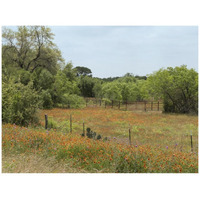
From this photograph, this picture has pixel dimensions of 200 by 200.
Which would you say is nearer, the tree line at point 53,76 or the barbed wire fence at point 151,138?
the barbed wire fence at point 151,138

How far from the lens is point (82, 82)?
53750 millimetres

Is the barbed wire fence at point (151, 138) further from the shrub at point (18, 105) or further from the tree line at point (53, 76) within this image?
the tree line at point (53, 76)

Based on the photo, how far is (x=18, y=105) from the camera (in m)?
10.3

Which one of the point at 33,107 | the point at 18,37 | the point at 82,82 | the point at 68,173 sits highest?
the point at 18,37

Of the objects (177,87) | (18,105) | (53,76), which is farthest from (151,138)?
(53,76)

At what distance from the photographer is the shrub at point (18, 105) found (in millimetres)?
10055

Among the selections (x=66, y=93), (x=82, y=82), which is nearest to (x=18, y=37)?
(x=66, y=93)

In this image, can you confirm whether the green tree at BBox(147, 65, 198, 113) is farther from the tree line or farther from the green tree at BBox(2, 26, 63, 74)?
the green tree at BBox(2, 26, 63, 74)

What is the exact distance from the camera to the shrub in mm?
10055

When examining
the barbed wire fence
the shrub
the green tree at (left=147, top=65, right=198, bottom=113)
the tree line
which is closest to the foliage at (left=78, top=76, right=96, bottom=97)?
the tree line

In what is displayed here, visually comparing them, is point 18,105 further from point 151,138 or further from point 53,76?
point 53,76

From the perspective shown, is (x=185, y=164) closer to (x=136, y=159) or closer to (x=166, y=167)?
(x=166, y=167)

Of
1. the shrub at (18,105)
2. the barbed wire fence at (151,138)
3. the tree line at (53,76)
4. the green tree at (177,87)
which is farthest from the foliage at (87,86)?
the shrub at (18,105)

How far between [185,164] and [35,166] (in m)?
3.55
